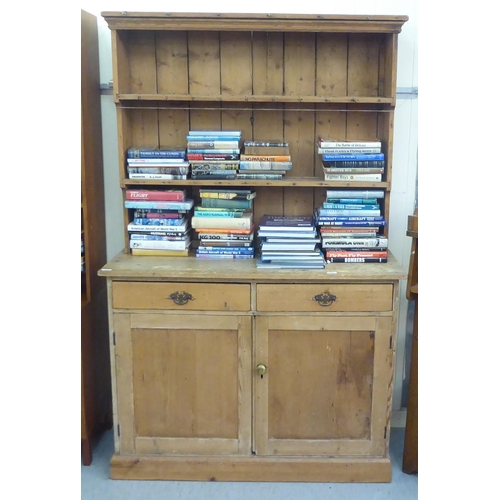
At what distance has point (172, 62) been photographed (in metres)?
2.26

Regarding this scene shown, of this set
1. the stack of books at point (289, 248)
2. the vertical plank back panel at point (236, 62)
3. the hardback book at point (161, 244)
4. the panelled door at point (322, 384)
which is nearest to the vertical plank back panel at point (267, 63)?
the vertical plank back panel at point (236, 62)

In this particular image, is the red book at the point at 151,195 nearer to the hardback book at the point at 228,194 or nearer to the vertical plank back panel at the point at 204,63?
the hardback book at the point at 228,194

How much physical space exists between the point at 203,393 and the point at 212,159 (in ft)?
3.04

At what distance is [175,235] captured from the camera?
87.2 inches

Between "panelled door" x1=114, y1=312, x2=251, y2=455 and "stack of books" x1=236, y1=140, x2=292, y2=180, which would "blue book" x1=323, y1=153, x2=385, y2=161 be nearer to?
"stack of books" x1=236, y1=140, x2=292, y2=180

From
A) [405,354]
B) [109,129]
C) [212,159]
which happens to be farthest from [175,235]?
[405,354]

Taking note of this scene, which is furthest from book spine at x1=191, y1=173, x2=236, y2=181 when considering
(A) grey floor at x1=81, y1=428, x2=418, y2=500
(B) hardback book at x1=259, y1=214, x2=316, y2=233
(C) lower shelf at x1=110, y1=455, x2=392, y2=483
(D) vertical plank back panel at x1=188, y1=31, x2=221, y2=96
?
(A) grey floor at x1=81, y1=428, x2=418, y2=500

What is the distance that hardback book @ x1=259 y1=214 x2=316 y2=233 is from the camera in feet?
6.90

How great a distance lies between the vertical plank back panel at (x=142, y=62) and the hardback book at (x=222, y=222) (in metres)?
0.59

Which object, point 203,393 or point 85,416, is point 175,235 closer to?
point 203,393

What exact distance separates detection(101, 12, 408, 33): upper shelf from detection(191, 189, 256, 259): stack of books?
0.64m

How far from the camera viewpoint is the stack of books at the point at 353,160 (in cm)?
212

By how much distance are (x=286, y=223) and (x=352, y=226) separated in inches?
10.7

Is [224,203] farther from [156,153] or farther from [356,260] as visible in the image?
[356,260]
